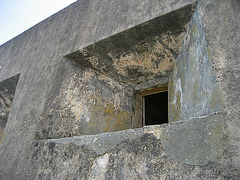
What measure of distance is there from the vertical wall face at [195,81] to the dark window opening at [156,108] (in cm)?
289

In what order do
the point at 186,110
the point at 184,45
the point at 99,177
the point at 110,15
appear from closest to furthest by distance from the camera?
the point at 99,177, the point at 186,110, the point at 184,45, the point at 110,15

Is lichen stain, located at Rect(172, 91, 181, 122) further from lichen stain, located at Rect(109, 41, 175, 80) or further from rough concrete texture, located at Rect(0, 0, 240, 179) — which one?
Answer: lichen stain, located at Rect(109, 41, 175, 80)

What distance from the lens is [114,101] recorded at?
9.30 ft

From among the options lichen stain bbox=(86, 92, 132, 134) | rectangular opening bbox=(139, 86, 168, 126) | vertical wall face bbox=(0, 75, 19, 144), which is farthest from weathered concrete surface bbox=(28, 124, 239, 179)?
rectangular opening bbox=(139, 86, 168, 126)

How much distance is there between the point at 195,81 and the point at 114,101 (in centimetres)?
133

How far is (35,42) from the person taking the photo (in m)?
3.31

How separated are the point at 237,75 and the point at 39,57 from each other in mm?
2510

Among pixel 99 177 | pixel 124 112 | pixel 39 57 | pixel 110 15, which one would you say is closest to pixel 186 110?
pixel 99 177

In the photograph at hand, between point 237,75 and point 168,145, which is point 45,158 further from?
point 237,75

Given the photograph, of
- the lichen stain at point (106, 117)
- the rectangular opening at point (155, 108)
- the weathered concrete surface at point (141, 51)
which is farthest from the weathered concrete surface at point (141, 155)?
the rectangular opening at point (155, 108)

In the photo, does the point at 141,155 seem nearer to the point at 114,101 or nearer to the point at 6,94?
the point at 114,101

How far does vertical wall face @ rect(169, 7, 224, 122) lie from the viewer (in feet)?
4.57

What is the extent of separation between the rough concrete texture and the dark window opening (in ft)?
7.67

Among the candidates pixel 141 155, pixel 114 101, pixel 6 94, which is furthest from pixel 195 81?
pixel 6 94
